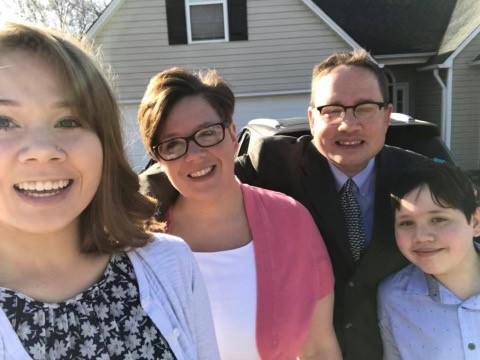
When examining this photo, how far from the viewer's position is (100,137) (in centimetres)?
133

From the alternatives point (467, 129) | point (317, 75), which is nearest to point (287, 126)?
point (317, 75)

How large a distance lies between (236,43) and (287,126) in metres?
7.75


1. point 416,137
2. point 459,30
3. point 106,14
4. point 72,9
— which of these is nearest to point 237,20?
point 106,14

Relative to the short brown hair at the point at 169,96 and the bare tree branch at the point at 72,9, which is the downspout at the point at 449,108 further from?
the bare tree branch at the point at 72,9

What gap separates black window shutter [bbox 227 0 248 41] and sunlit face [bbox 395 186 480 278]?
9409 millimetres

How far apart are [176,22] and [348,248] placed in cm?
957

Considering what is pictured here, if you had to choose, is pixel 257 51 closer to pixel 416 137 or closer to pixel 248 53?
pixel 248 53

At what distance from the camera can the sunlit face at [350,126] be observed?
7.27 feet

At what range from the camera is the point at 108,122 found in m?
1.33

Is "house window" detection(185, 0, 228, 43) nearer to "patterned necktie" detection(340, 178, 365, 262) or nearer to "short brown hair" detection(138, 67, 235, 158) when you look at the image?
"patterned necktie" detection(340, 178, 365, 262)

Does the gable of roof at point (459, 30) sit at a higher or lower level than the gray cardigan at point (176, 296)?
higher

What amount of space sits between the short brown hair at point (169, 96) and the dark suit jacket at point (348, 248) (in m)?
0.63

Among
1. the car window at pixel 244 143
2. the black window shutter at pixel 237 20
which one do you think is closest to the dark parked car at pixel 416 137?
the car window at pixel 244 143

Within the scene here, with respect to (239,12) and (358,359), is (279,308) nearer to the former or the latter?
(358,359)
